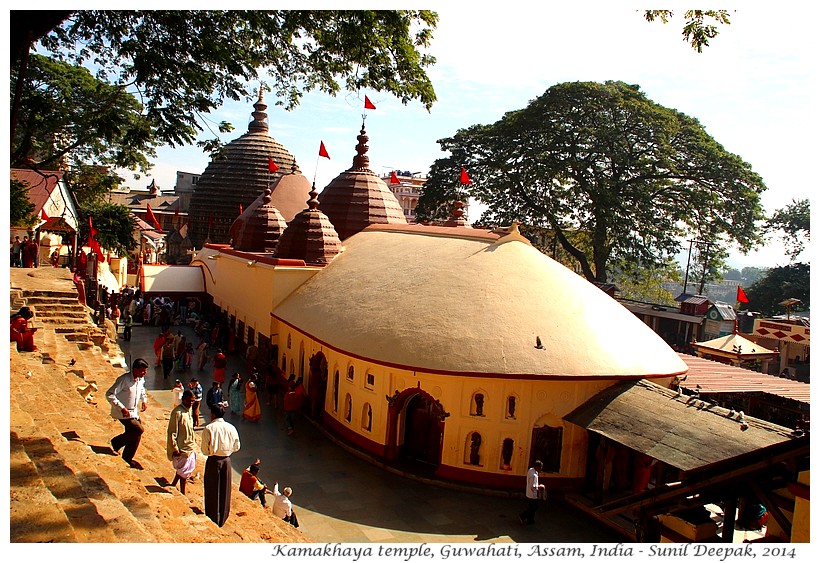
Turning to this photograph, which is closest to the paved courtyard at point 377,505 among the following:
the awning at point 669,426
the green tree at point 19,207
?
the awning at point 669,426

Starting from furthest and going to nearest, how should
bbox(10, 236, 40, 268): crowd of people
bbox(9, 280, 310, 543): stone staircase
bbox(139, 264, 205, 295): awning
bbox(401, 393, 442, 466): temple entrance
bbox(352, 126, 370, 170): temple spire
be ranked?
1. bbox(139, 264, 205, 295): awning
2. bbox(352, 126, 370, 170): temple spire
3. bbox(10, 236, 40, 268): crowd of people
4. bbox(401, 393, 442, 466): temple entrance
5. bbox(9, 280, 310, 543): stone staircase

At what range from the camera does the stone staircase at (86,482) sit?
5910 millimetres

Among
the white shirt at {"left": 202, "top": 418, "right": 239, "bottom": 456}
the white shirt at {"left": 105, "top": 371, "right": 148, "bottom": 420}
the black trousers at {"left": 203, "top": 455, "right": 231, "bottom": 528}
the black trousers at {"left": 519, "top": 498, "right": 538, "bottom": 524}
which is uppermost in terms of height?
the white shirt at {"left": 105, "top": 371, "right": 148, "bottom": 420}

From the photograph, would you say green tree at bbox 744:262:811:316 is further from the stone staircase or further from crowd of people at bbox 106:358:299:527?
crowd of people at bbox 106:358:299:527

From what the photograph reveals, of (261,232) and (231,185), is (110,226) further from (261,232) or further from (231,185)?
(261,232)

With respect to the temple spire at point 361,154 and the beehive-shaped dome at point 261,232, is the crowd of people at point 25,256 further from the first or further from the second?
the temple spire at point 361,154

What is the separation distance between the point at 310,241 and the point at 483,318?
9015mm

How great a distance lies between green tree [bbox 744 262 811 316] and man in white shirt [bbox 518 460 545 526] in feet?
109

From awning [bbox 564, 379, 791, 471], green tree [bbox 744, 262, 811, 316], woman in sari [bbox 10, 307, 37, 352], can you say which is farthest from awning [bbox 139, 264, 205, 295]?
green tree [bbox 744, 262, 811, 316]

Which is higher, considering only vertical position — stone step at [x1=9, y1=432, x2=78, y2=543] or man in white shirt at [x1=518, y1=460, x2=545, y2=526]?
stone step at [x1=9, y1=432, x2=78, y2=543]

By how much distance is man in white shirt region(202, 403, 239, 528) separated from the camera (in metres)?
7.44

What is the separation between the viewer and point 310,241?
858 inches

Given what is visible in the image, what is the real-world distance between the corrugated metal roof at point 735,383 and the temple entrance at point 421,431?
6.10m

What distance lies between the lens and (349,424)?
15.7 m
